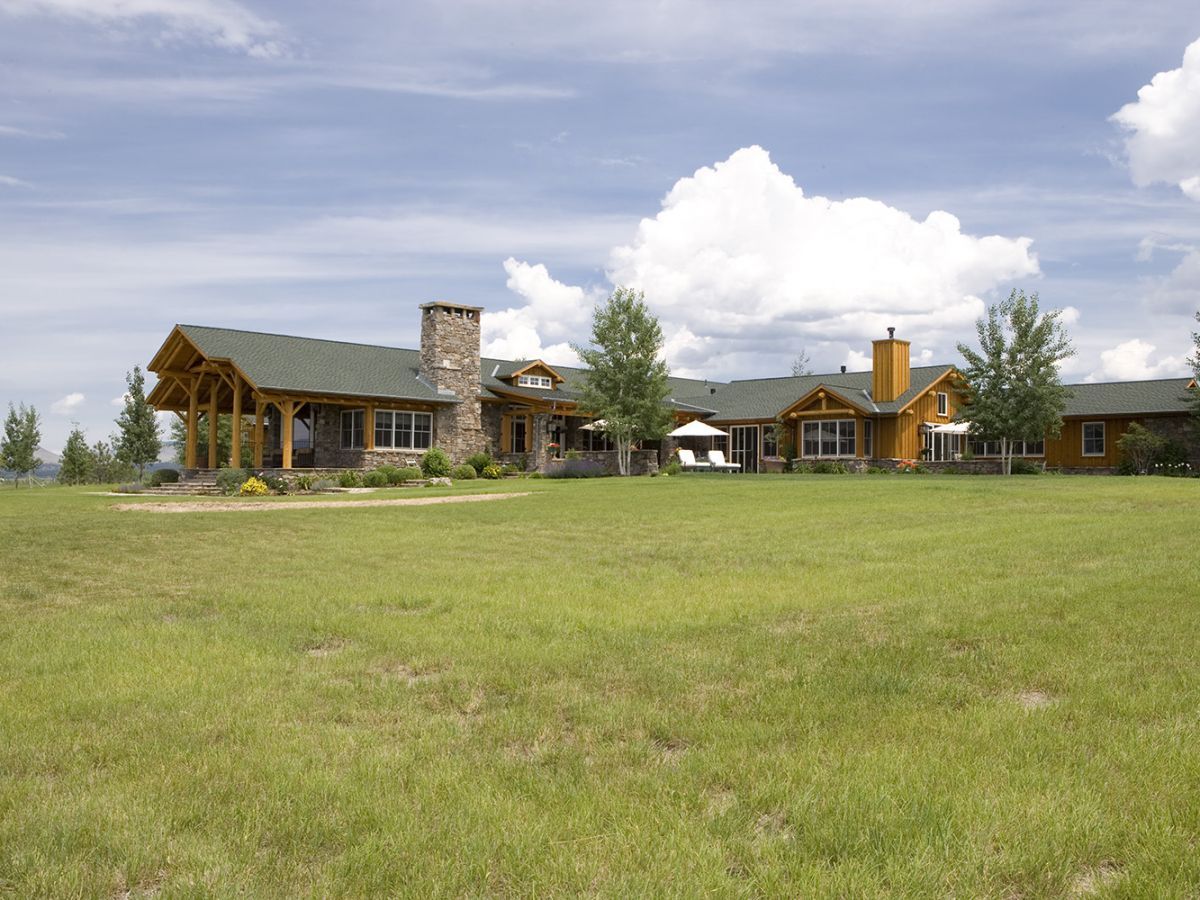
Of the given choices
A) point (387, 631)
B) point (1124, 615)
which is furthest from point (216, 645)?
point (1124, 615)

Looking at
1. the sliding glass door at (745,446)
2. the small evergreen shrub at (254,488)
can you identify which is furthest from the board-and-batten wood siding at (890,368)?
the small evergreen shrub at (254,488)

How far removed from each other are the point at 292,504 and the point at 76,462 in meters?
28.8

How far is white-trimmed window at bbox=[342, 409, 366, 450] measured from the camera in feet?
125

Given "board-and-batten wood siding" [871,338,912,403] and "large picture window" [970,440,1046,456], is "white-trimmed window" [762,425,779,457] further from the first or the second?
"large picture window" [970,440,1046,456]

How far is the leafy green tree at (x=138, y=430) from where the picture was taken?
42969 mm

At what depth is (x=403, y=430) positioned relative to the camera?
38.6 m

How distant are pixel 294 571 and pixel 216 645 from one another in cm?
408

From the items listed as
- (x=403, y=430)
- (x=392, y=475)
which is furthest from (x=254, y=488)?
(x=403, y=430)

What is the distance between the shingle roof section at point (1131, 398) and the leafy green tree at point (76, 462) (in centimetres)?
4435

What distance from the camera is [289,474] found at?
108 feet

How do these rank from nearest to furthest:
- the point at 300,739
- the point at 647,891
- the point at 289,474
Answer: the point at 647,891 → the point at 300,739 → the point at 289,474

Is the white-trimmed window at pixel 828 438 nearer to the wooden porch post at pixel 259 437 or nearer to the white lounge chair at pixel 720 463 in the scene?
the white lounge chair at pixel 720 463

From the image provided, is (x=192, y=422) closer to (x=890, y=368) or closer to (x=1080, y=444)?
(x=890, y=368)

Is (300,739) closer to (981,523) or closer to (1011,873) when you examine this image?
(1011,873)
